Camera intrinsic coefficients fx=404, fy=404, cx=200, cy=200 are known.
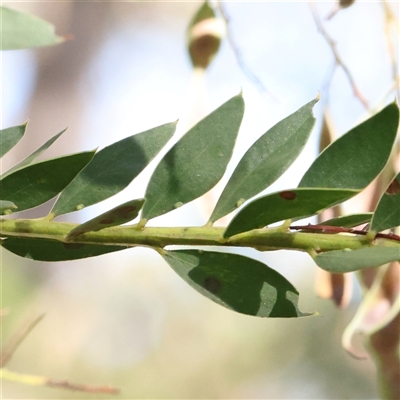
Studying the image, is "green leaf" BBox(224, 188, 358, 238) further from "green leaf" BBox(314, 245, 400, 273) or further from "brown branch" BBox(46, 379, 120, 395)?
"brown branch" BBox(46, 379, 120, 395)

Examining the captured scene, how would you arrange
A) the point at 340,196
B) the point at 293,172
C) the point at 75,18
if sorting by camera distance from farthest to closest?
the point at 75,18 → the point at 293,172 → the point at 340,196

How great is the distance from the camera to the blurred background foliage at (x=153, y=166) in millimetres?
563

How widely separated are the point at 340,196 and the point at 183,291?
18.3 inches

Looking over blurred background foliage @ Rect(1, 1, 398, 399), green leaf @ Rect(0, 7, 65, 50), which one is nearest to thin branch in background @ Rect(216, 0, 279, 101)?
blurred background foliage @ Rect(1, 1, 398, 399)

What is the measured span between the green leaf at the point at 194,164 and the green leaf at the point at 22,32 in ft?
0.32

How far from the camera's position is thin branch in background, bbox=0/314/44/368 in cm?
54

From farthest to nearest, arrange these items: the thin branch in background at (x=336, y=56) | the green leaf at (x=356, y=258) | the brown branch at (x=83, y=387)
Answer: the thin branch in background at (x=336, y=56) → the brown branch at (x=83, y=387) → the green leaf at (x=356, y=258)

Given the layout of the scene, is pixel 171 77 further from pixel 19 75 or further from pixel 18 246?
pixel 18 246

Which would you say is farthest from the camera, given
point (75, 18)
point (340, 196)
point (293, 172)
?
point (75, 18)

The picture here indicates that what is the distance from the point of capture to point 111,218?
7.0 inches

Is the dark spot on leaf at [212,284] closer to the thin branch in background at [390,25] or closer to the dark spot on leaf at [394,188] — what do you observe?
the dark spot on leaf at [394,188]

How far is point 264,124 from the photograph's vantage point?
0.65 metres

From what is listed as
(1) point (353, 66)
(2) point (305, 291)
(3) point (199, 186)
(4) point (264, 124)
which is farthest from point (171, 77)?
(3) point (199, 186)

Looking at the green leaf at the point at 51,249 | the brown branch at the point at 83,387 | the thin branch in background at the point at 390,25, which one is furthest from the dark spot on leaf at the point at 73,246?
the thin branch in background at the point at 390,25
